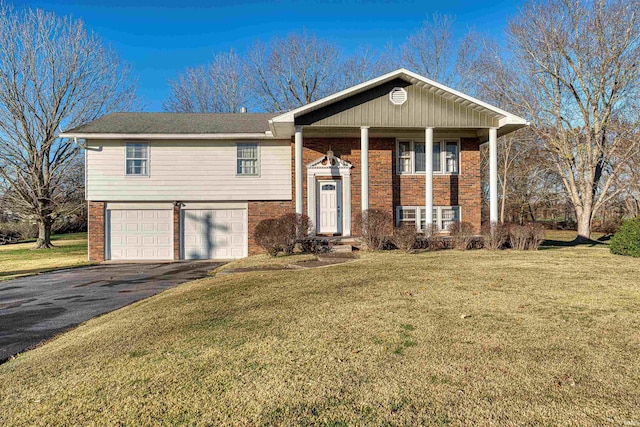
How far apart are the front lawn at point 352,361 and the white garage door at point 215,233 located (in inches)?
380

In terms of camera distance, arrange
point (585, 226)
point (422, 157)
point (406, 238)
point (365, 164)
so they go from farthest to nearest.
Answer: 1. point (585, 226)
2. point (422, 157)
3. point (365, 164)
4. point (406, 238)

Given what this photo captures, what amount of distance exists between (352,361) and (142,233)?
47.5 ft

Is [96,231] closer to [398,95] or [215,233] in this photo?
[215,233]

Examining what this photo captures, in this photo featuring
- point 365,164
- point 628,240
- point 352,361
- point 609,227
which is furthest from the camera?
point 609,227

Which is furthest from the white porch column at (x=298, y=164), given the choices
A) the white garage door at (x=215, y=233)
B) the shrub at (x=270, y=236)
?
the white garage door at (x=215, y=233)

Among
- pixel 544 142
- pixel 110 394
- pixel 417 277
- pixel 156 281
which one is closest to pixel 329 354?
pixel 110 394

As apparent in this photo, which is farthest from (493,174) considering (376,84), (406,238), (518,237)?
(376,84)

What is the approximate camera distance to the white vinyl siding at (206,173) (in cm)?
1595

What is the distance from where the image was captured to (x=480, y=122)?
48.0 ft

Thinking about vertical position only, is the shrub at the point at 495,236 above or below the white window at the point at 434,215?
below

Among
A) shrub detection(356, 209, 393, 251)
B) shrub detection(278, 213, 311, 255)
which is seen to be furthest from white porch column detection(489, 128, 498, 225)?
shrub detection(278, 213, 311, 255)

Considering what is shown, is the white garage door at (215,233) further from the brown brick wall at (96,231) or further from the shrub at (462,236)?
the shrub at (462,236)

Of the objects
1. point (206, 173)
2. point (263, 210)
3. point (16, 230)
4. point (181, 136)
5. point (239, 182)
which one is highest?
point (181, 136)

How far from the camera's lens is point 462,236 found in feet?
42.2
